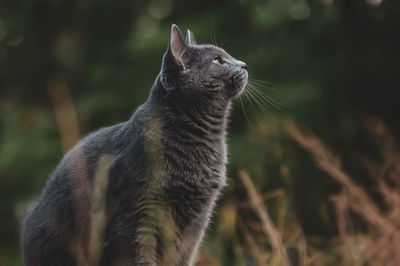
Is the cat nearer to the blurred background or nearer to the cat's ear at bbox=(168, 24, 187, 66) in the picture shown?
the cat's ear at bbox=(168, 24, 187, 66)

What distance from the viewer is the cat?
322 cm

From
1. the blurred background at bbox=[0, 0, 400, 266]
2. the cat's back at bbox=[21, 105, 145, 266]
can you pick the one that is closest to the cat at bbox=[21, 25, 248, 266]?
the cat's back at bbox=[21, 105, 145, 266]

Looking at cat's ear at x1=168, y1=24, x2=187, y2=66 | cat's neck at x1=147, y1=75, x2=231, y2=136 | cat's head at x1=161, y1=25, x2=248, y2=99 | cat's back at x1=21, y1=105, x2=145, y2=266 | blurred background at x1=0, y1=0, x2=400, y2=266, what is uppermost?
cat's ear at x1=168, y1=24, x2=187, y2=66

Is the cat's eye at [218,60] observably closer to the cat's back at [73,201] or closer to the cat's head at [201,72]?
the cat's head at [201,72]

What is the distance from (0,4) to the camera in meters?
8.27

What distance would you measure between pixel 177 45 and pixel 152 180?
0.71m

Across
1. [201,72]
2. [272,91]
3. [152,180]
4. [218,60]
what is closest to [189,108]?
[201,72]

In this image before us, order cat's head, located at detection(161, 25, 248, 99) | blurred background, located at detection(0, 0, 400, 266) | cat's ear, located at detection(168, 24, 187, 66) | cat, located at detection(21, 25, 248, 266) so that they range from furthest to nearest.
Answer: blurred background, located at detection(0, 0, 400, 266), cat's head, located at detection(161, 25, 248, 99), cat's ear, located at detection(168, 24, 187, 66), cat, located at detection(21, 25, 248, 266)

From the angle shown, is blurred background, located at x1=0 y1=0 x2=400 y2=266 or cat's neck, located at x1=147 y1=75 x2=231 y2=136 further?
blurred background, located at x1=0 y1=0 x2=400 y2=266

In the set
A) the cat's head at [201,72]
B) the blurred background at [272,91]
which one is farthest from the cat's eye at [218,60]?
the blurred background at [272,91]

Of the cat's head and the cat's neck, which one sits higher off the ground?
the cat's head

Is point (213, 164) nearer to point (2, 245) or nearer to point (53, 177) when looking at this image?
point (53, 177)

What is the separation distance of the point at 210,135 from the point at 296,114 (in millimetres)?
3131

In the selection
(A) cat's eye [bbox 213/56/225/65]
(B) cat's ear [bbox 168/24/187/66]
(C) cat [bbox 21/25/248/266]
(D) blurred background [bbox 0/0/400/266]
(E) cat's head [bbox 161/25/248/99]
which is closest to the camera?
(C) cat [bbox 21/25/248/266]
